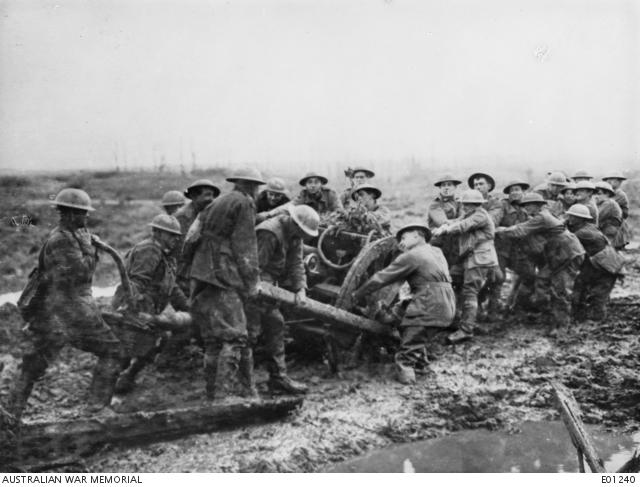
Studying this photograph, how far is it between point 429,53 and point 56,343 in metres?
4.70

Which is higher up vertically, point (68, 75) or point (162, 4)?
point (162, 4)

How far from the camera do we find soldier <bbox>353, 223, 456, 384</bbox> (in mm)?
5457

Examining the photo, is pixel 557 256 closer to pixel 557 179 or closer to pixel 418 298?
pixel 557 179

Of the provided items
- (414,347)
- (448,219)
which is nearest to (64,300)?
(414,347)

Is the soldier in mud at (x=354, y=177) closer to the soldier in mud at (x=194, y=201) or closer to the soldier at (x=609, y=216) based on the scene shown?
the soldier in mud at (x=194, y=201)

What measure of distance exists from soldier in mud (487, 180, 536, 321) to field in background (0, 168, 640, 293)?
251cm

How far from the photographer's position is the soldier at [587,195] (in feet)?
23.1

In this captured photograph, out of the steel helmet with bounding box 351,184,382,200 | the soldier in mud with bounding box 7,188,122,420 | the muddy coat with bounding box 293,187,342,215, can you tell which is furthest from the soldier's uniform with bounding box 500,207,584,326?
the soldier in mud with bounding box 7,188,122,420

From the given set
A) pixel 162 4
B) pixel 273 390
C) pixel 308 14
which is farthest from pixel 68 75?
pixel 273 390

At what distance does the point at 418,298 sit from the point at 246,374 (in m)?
1.76

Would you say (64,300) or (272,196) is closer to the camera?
(64,300)

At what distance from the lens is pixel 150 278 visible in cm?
482
